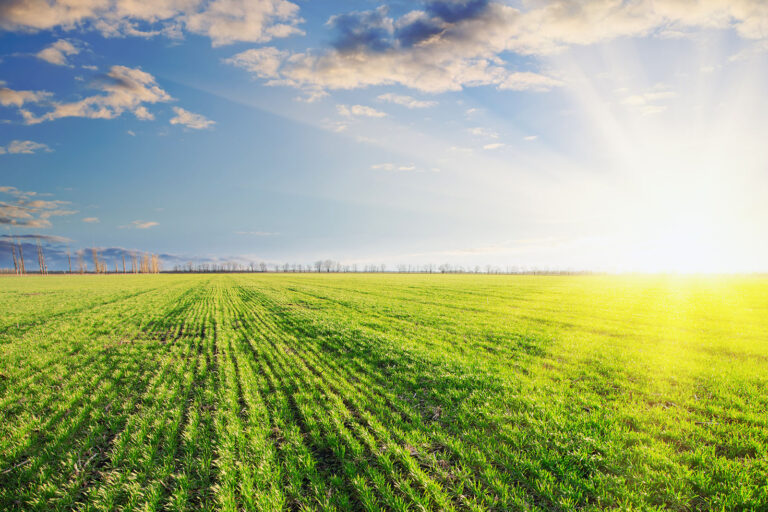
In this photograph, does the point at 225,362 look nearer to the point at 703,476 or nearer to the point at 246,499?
the point at 246,499

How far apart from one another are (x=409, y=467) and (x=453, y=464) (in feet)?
2.93

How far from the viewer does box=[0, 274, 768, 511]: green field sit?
16.6 feet

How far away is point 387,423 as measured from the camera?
7.23 m

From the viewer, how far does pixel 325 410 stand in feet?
26.0

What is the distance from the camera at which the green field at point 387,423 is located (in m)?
5.07

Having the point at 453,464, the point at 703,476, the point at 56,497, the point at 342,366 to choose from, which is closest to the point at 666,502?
the point at 703,476

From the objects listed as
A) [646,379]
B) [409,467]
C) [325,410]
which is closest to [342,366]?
[325,410]

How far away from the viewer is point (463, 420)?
24.0ft

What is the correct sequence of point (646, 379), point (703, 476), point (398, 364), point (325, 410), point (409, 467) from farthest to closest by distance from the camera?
point (398, 364) < point (646, 379) < point (325, 410) < point (409, 467) < point (703, 476)

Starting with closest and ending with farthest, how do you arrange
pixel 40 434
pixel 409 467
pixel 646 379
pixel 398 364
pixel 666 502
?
1. pixel 666 502
2. pixel 409 467
3. pixel 40 434
4. pixel 646 379
5. pixel 398 364

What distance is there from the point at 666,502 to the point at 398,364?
7669mm

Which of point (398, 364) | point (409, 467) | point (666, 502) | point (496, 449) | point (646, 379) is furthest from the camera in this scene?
point (398, 364)

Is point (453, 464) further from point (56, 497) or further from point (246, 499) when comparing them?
point (56, 497)

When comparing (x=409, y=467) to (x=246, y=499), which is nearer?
(x=246, y=499)
